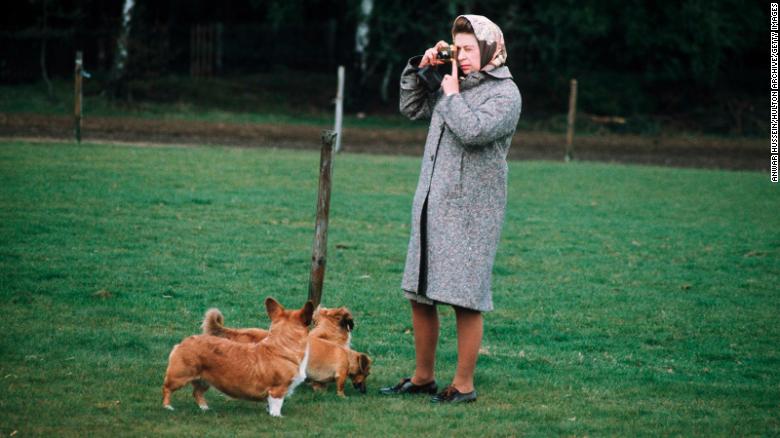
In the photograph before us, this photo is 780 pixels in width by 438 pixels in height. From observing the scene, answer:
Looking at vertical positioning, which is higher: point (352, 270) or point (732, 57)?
point (732, 57)

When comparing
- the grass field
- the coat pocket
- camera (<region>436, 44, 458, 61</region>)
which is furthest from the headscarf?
the grass field

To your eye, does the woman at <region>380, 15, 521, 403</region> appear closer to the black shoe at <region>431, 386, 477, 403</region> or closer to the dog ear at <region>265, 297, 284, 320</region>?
the black shoe at <region>431, 386, 477, 403</region>

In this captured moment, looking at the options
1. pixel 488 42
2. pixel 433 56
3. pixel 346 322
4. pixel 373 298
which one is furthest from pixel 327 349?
pixel 373 298

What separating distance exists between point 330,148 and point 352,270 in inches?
155

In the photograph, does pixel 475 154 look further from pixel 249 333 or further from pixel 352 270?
pixel 352 270

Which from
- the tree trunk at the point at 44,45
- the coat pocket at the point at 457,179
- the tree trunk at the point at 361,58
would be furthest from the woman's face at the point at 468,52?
the tree trunk at the point at 361,58

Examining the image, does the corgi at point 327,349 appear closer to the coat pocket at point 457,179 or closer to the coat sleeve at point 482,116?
the coat pocket at point 457,179

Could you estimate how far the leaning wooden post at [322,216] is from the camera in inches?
274

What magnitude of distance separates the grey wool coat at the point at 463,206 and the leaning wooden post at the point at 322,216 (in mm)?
1098

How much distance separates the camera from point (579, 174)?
21188mm

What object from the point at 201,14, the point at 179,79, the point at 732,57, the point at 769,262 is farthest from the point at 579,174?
the point at 201,14

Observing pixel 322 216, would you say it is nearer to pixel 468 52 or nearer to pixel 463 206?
pixel 463 206

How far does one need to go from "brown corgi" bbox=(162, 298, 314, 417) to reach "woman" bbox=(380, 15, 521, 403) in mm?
770

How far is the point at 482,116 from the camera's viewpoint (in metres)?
5.79
